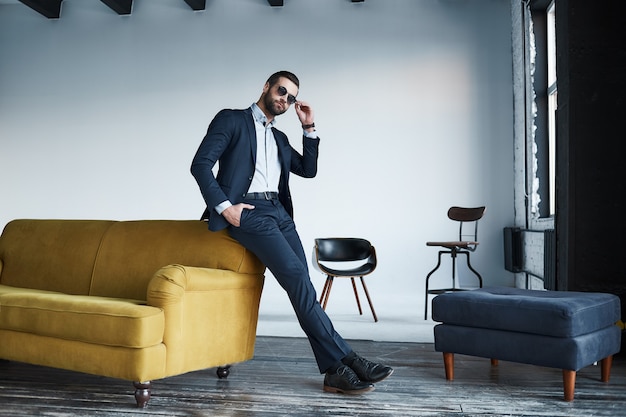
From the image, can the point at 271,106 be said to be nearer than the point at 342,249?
Yes

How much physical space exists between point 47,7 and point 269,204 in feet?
22.5

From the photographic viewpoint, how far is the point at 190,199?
27.9ft

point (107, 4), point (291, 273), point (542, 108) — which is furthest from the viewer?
point (107, 4)

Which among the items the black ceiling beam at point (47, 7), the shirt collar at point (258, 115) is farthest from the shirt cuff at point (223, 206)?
the black ceiling beam at point (47, 7)

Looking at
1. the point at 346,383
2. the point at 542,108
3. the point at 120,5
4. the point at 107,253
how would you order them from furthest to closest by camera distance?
the point at 120,5 → the point at 542,108 → the point at 107,253 → the point at 346,383

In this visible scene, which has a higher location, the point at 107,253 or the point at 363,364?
the point at 107,253

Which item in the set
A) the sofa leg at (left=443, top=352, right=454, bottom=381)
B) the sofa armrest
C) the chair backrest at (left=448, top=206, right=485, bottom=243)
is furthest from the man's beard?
the chair backrest at (left=448, top=206, right=485, bottom=243)

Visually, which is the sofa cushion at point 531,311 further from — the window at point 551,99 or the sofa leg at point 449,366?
the window at point 551,99

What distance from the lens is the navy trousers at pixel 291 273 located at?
330cm

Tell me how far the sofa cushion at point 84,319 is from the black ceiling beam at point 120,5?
5997 mm

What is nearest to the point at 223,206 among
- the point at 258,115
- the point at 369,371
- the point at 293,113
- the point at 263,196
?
the point at 263,196

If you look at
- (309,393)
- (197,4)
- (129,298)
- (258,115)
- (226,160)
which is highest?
(197,4)

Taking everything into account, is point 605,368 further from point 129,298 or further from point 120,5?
point 120,5

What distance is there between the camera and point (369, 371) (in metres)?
3.25
